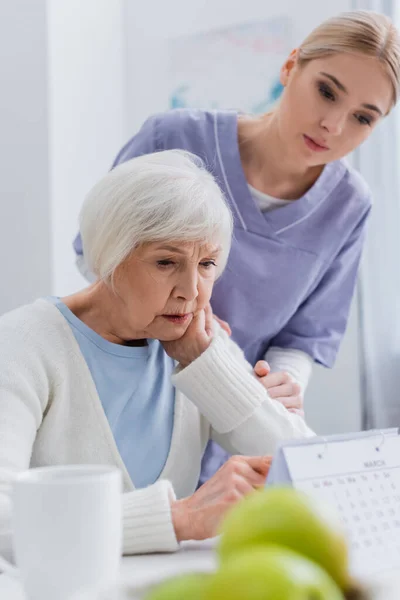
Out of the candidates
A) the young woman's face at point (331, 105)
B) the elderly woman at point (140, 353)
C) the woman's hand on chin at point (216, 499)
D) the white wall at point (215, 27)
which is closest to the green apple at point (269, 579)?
the woman's hand on chin at point (216, 499)

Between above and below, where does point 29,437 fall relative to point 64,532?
below

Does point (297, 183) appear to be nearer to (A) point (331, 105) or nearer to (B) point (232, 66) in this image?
(A) point (331, 105)

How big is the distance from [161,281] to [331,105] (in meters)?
0.53

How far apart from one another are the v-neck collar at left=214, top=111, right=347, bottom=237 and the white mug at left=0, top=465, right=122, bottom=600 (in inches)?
40.7

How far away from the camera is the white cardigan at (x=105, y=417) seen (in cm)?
99

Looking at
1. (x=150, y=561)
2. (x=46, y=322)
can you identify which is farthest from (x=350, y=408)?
(x=150, y=561)

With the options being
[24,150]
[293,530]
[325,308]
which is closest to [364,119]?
[325,308]

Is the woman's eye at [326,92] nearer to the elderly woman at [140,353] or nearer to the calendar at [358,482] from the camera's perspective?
the elderly woman at [140,353]

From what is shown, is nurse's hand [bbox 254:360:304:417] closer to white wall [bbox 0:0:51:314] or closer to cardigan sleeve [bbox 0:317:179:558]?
cardigan sleeve [bbox 0:317:179:558]

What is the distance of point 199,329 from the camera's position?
1.38 meters

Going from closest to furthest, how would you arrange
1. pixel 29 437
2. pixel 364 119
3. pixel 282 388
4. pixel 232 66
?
pixel 29 437 < pixel 282 388 < pixel 364 119 < pixel 232 66

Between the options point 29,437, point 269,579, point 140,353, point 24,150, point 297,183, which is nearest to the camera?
point 269,579

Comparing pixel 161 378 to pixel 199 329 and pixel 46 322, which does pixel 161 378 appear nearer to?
pixel 199 329

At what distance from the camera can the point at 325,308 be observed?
179 cm
